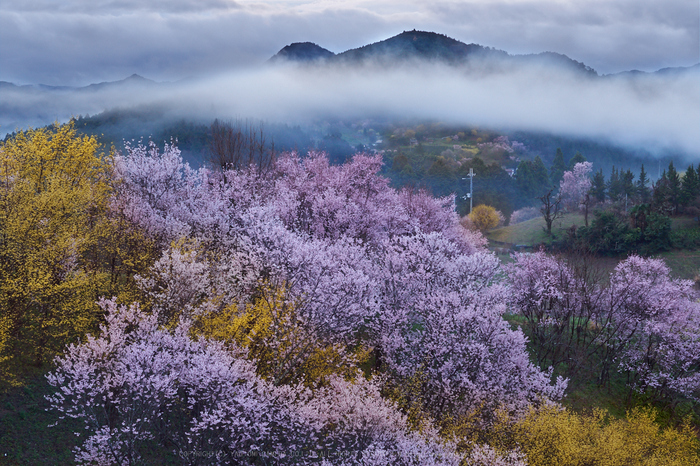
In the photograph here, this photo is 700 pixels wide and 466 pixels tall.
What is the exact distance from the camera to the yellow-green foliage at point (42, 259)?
2828 centimetres

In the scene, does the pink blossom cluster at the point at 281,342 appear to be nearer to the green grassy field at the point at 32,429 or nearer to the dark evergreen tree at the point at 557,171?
the green grassy field at the point at 32,429

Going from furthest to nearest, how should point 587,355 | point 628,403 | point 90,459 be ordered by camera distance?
point 587,355 → point 628,403 → point 90,459

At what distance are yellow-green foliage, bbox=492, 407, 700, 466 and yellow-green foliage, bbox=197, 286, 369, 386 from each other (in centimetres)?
998

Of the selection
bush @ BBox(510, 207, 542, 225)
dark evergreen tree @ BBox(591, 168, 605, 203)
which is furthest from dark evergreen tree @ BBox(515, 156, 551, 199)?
dark evergreen tree @ BBox(591, 168, 605, 203)

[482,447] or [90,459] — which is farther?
[482,447]

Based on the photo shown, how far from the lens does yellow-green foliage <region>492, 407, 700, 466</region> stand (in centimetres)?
2514

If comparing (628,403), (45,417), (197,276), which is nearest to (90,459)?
(45,417)

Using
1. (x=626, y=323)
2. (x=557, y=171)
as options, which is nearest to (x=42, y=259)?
(x=626, y=323)

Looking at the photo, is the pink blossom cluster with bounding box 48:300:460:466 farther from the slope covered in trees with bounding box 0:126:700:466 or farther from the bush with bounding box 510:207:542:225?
the bush with bounding box 510:207:542:225

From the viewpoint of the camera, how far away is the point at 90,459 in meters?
22.9

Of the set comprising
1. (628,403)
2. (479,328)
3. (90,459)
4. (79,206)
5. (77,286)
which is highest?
(79,206)

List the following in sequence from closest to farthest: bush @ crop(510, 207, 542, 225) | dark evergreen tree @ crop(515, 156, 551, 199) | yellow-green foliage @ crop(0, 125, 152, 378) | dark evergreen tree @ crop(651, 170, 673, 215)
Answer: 1. yellow-green foliage @ crop(0, 125, 152, 378)
2. dark evergreen tree @ crop(651, 170, 673, 215)
3. bush @ crop(510, 207, 542, 225)
4. dark evergreen tree @ crop(515, 156, 551, 199)

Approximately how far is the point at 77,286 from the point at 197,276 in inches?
292

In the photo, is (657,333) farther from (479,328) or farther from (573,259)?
(479,328)
